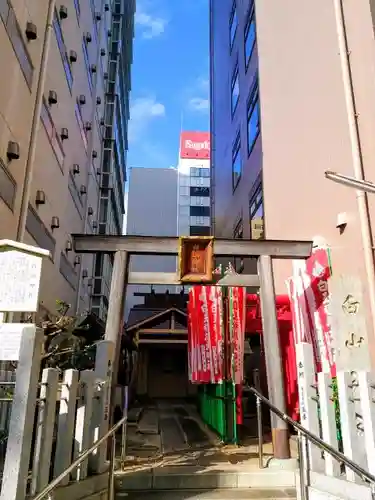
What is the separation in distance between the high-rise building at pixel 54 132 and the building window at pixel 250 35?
701cm

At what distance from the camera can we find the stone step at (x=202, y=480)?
607cm

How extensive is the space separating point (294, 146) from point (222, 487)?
31.9ft

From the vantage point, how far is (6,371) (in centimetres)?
926

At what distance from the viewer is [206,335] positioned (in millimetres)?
11281

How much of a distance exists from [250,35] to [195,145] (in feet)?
147

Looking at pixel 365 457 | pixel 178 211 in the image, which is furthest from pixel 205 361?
pixel 178 211

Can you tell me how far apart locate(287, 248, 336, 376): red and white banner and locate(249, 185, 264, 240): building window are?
4058mm

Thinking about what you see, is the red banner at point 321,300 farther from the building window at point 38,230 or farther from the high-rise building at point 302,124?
the building window at point 38,230

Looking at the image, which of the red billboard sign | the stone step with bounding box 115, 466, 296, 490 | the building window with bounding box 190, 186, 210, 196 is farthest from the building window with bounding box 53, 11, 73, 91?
the red billboard sign

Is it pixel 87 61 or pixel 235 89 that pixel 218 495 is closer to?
pixel 235 89

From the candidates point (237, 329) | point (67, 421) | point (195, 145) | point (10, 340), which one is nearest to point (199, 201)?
point (195, 145)

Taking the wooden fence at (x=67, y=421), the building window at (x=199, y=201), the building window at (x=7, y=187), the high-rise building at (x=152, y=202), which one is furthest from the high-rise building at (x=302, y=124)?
the building window at (x=199, y=201)

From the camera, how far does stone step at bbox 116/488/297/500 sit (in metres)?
5.72

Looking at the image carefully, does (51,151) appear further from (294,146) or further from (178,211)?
(178,211)
